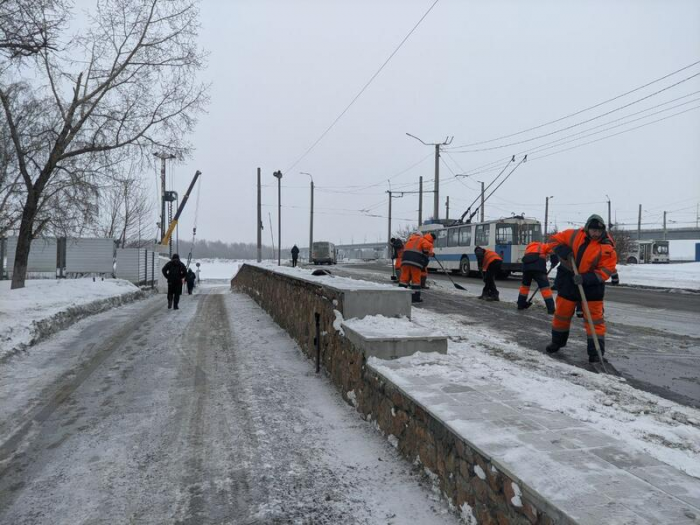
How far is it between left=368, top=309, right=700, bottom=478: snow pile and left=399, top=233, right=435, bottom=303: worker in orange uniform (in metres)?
5.16

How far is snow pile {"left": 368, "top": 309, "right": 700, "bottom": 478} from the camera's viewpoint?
303 cm

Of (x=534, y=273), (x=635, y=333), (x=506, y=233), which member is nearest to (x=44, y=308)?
(x=534, y=273)

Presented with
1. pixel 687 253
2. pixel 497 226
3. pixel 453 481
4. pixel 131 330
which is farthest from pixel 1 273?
pixel 687 253

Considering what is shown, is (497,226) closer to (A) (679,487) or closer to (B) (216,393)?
(B) (216,393)

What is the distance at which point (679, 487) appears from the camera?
6.48 ft

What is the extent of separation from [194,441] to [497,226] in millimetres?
19757

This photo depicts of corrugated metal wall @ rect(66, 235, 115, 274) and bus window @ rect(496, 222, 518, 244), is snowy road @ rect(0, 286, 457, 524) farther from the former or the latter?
corrugated metal wall @ rect(66, 235, 115, 274)

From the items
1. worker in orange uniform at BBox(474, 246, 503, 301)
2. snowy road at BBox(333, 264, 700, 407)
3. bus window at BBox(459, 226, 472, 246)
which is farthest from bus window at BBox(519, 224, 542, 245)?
worker in orange uniform at BBox(474, 246, 503, 301)

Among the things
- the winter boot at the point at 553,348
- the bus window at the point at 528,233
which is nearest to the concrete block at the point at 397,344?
the winter boot at the point at 553,348

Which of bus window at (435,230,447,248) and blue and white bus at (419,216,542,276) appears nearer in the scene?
blue and white bus at (419,216,542,276)

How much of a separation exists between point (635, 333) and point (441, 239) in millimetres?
19100

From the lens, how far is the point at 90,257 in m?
23.4

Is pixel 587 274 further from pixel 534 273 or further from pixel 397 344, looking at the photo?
pixel 534 273

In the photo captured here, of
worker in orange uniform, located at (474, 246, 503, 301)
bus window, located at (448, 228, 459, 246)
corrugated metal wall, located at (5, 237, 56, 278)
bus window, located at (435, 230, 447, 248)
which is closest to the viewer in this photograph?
worker in orange uniform, located at (474, 246, 503, 301)
